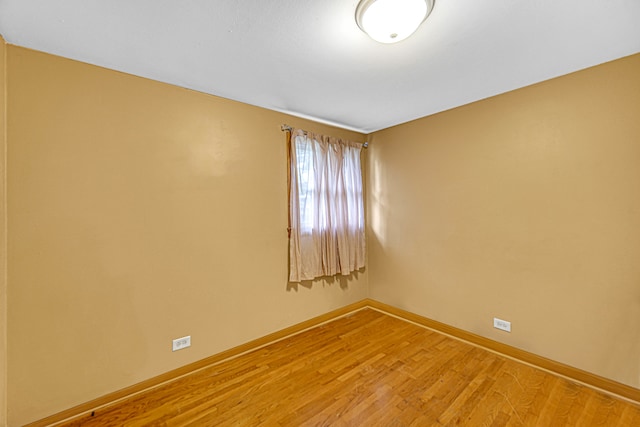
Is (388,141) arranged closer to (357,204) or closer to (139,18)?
(357,204)

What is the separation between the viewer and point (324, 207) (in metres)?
3.17

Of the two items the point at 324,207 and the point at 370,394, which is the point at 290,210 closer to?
the point at 324,207

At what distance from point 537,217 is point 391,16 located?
2052 mm

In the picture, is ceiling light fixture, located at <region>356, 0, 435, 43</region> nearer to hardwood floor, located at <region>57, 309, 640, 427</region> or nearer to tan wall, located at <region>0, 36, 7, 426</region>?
tan wall, located at <region>0, 36, 7, 426</region>

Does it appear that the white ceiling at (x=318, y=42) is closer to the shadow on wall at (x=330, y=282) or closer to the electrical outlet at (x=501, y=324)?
the shadow on wall at (x=330, y=282)

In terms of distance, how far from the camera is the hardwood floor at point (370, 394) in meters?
1.79

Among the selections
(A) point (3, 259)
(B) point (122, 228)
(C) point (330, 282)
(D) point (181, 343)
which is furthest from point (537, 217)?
(A) point (3, 259)

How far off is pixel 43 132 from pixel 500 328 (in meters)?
3.90

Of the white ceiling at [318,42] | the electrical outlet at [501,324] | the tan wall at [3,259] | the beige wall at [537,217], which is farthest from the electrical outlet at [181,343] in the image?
the electrical outlet at [501,324]

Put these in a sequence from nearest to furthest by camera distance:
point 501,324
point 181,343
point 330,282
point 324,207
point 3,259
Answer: point 3,259
point 181,343
point 501,324
point 324,207
point 330,282

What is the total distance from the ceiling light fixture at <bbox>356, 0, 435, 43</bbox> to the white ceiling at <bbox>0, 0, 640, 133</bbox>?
8 cm

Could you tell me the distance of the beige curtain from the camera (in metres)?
2.95

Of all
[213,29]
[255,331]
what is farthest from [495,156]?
[255,331]

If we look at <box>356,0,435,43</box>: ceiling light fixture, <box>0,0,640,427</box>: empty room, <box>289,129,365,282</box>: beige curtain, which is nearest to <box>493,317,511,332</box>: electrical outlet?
<box>0,0,640,427</box>: empty room
